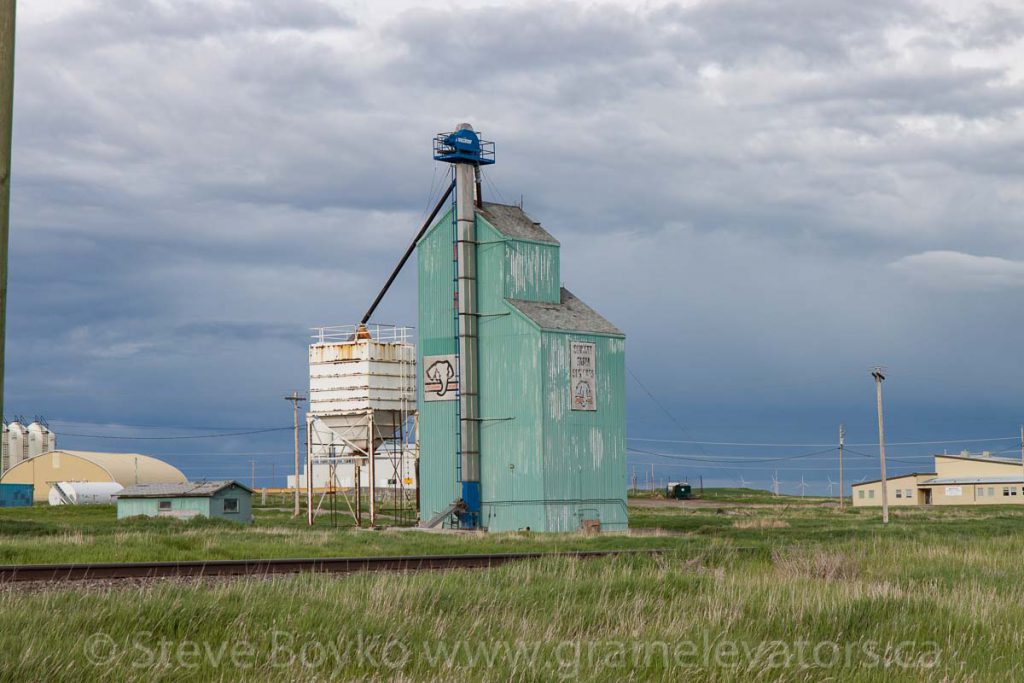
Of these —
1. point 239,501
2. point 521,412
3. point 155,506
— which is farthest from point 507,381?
point 155,506

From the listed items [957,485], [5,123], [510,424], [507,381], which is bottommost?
[957,485]

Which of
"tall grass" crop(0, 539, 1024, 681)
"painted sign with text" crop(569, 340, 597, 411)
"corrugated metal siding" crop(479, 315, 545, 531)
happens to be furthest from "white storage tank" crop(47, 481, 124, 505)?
"tall grass" crop(0, 539, 1024, 681)

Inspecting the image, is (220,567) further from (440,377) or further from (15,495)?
(15,495)

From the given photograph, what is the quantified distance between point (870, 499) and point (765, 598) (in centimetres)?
9497

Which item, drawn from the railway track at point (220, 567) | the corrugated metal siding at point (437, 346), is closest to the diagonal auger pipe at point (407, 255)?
the corrugated metal siding at point (437, 346)

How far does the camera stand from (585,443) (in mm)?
45906

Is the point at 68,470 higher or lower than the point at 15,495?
higher

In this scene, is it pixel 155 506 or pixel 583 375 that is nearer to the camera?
pixel 583 375

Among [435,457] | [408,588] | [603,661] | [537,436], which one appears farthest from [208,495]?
[603,661]

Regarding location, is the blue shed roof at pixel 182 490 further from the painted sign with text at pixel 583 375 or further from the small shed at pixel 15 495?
the small shed at pixel 15 495

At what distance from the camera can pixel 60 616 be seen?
11.3 meters

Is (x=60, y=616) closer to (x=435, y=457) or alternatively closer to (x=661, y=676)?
(x=661, y=676)

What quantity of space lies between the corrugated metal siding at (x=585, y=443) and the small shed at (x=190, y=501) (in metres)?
19.1

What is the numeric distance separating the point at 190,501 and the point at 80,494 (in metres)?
34.9
